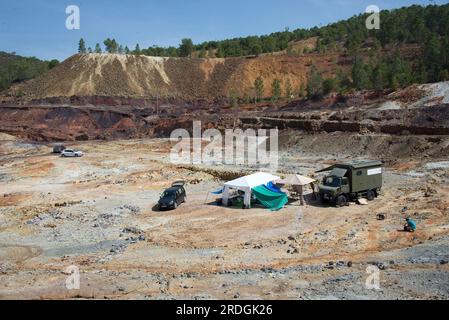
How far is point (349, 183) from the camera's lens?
26.0 metres

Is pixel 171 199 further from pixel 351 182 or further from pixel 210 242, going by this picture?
pixel 351 182

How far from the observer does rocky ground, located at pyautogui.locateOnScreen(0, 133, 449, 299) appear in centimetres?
1516

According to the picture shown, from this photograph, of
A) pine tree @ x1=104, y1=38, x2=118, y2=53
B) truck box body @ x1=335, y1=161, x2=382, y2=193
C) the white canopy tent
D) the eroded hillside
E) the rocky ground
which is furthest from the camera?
pine tree @ x1=104, y1=38, x2=118, y2=53

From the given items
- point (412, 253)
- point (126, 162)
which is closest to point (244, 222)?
point (412, 253)

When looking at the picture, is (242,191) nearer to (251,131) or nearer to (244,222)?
(244,222)

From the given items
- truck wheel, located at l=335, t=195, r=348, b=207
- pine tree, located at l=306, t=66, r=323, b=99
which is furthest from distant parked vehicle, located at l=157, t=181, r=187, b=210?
pine tree, located at l=306, t=66, r=323, b=99

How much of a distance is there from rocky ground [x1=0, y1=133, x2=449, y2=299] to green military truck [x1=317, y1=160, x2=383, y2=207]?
31.5 inches

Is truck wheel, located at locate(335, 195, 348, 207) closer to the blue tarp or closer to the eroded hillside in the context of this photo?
the blue tarp

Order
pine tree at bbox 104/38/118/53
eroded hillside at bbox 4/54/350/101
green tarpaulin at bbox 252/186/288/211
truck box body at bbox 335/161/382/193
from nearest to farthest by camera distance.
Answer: truck box body at bbox 335/161/382/193 < green tarpaulin at bbox 252/186/288/211 < eroded hillside at bbox 4/54/350/101 < pine tree at bbox 104/38/118/53

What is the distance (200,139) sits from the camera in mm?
58594

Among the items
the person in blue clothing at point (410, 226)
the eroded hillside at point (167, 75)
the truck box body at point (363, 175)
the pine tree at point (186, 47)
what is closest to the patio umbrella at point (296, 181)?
the truck box body at point (363, 175)

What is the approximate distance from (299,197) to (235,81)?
75640 mm

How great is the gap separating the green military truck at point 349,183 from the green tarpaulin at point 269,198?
90.9 inches

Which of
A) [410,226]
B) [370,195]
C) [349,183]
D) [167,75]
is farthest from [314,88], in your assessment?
[410,226]
